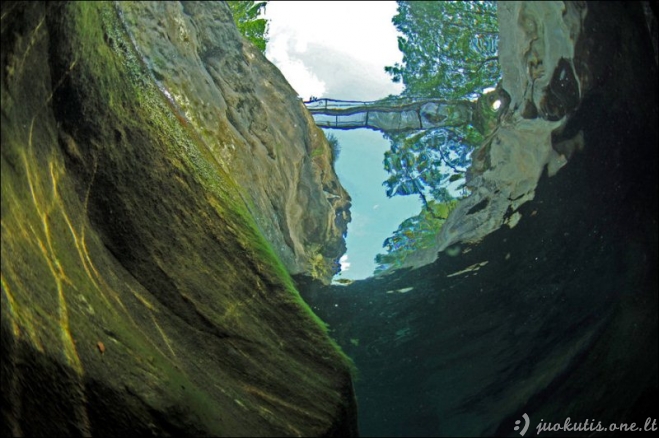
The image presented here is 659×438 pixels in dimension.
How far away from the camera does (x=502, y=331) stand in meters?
13.3

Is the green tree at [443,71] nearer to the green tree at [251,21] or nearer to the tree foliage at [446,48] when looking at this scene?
the tree foliage at [446,48]

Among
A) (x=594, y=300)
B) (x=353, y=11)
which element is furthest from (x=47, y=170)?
(x=594, y=300)

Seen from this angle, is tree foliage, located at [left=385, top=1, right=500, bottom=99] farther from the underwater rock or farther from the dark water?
the dark water

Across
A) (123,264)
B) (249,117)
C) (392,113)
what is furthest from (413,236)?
(123,264)

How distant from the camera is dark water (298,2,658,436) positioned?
7.88 meters

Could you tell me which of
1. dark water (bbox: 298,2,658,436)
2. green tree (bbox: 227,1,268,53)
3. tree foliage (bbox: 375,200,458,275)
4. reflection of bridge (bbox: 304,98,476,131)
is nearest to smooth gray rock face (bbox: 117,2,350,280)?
green tree (bbox: 227,1,268,53)

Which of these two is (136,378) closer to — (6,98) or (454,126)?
(6,98)

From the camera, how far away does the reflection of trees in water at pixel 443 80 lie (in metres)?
6.34

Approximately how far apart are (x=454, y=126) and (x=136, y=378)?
586 cm

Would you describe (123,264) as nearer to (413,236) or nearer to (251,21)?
(251,21)

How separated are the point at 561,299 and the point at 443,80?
8462 mm

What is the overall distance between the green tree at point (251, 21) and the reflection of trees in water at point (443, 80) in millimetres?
1849

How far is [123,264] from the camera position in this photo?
4766mm

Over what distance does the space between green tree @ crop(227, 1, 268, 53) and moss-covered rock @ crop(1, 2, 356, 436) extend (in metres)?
0.30
